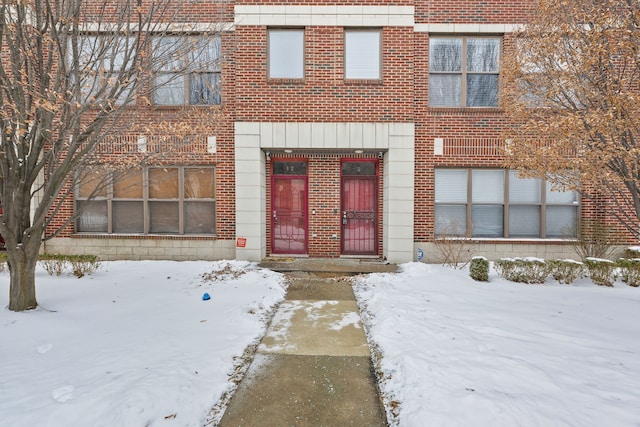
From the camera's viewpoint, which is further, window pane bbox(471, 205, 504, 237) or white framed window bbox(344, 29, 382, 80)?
window pane bbox(471, 205, 504, 237)

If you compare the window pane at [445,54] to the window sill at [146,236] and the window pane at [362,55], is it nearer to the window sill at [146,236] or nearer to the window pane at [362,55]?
the window pane at [362,55]

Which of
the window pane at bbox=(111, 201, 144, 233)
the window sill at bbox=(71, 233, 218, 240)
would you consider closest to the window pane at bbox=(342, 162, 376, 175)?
the window sill at bbox=(71, 233, 218, 240)

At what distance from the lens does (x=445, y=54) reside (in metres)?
9.27

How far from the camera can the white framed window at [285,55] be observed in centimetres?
918

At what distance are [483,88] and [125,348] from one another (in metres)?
10.4

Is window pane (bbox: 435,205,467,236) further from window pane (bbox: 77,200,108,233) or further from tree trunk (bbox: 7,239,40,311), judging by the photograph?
window pane (bbox: 77,200,108,233)

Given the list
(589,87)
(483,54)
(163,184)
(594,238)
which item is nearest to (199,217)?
(163,184)

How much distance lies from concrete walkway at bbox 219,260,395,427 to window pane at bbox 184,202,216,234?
490cm

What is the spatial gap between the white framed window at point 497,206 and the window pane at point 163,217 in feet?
25.6

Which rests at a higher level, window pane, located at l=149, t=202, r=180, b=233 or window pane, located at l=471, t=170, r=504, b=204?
window pane, located at l=471, t=170, r=504, b=204

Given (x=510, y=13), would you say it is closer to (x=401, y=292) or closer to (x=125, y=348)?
(x=401, y=292)

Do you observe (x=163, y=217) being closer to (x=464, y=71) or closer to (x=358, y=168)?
(x=358, y=168)

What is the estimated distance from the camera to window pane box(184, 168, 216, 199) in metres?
9.49

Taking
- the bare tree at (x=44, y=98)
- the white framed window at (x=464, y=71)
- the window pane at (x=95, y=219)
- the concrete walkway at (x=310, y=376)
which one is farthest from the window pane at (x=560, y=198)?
the window pane at (x=95, y=219)
